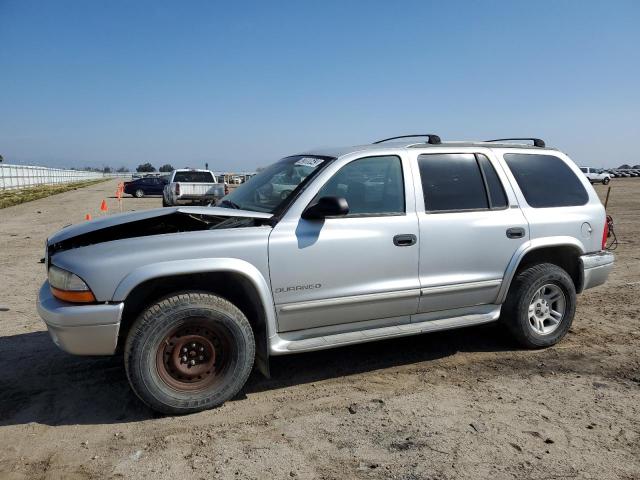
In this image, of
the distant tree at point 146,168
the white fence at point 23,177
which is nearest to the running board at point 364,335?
the white fence at point 23,177

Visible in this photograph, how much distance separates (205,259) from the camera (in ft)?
11.5

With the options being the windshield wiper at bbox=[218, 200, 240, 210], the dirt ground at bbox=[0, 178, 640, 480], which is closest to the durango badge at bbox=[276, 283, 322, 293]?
the dirt ground at bbox=[0, 178, 640, 480]

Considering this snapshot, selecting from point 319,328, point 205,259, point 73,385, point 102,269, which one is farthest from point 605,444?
point 73,385

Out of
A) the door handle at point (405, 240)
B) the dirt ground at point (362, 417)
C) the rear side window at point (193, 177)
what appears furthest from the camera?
the rear side window at point (193, 177)

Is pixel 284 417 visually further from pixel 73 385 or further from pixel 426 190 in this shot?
pixel 426 190

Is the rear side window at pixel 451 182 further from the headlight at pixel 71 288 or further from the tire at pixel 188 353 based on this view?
the headlight at pixel 71 288

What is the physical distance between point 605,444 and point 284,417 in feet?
6.70

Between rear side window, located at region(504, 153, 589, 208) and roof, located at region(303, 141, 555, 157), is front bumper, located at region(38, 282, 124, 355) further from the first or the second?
rear side window, located at region(504, 153, 589, 208)

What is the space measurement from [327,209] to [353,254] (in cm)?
42

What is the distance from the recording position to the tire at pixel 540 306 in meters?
4.69

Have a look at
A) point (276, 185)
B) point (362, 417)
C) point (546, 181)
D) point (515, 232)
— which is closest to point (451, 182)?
point (515, 232)

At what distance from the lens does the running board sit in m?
3.78

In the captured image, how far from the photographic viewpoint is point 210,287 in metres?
3.79

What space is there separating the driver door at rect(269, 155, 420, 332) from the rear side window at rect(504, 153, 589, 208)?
1.29 m
